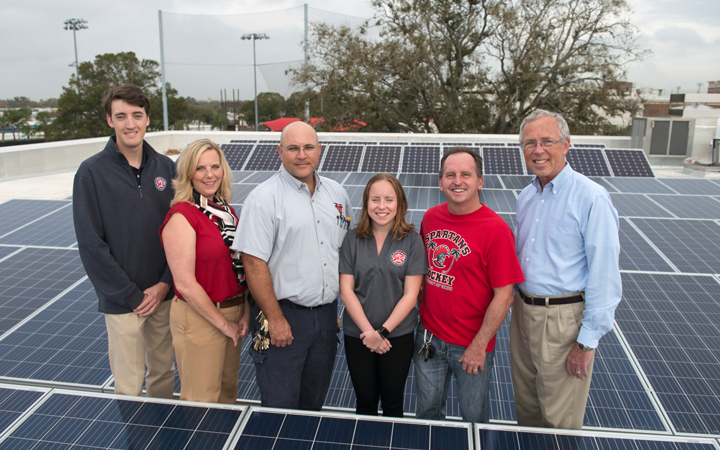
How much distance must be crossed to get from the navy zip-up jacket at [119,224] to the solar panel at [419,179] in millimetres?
4809

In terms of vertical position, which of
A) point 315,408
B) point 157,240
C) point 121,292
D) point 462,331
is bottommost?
point 315,408

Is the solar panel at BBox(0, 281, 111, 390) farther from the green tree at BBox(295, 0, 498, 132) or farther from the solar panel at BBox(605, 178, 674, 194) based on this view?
the green tree at BBox(295, 0, 498, 132)

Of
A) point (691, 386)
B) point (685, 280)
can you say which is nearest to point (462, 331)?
point (691, 386)

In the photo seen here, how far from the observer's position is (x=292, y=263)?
2764 mm

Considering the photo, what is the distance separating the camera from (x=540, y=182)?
8.89 ft

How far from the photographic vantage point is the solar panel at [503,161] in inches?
317

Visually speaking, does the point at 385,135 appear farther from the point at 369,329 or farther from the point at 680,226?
the point at 369,329

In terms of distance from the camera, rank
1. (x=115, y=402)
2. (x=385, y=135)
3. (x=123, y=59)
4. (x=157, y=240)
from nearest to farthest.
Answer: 1. (x=115, y=402)
2. (x=157, y=240)
3. (x=385, y=135)
4. (x=123, y=59)

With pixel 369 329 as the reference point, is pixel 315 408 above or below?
below

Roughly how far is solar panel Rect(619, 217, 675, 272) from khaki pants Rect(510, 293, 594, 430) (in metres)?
2.21

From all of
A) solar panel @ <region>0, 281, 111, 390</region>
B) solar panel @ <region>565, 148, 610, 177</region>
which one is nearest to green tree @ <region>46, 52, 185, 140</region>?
solar panel @ <region>565, 148, 610, 177</region>

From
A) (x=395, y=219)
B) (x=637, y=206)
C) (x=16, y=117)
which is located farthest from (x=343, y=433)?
(x=16, y=117)

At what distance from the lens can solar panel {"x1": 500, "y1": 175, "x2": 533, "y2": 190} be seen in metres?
7.07

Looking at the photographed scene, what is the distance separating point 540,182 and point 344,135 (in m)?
11.1
